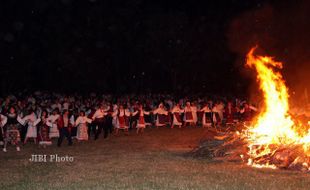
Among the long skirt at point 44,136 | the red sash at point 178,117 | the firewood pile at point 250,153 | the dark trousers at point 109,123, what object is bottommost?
the firewood pile at point 250,153

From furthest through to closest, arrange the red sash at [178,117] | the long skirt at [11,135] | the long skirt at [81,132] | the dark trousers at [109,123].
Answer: the red sash at [178,117] → the dark trousers at [109,123] → the long skirt at [81,132] → the long skirt at [11,135]

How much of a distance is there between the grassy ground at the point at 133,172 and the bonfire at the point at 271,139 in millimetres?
662

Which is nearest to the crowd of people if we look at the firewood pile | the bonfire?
the firewood pile

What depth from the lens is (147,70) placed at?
1631 inches

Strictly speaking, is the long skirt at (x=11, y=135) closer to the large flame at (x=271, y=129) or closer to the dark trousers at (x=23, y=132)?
the dark trousers at (x=23, y=132)

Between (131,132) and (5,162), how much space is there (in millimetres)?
9376

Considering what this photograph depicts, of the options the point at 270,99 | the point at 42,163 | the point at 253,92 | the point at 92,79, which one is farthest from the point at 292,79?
the point at 42,163

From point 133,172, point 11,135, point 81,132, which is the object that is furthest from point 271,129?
point 11,135

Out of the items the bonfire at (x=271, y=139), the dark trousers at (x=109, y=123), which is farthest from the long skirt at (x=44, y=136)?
the bonfire at (x=271, y=139)

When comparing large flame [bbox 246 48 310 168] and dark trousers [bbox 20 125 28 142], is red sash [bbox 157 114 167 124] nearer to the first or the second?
dark trousers [bbox 20 125 28 142]

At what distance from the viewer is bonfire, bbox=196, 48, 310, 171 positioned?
1273 cm

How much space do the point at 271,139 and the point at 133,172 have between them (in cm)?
447

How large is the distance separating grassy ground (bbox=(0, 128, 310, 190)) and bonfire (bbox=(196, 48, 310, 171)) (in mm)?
662

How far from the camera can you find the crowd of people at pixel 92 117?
56.5 feet
